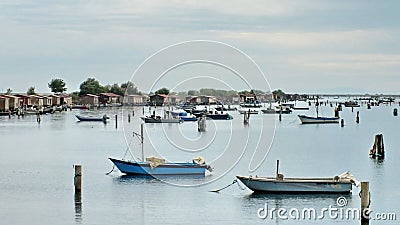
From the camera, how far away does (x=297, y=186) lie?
2784 centimetres

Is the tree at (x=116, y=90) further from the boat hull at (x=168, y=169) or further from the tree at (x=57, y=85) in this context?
the boat hull at (x=168, y=169)

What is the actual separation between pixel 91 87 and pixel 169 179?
145 metres

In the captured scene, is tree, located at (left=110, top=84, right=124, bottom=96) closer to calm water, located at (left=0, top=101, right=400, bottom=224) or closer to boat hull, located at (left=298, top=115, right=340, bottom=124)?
boat hull, located at (left=298, top=115, right=340, bottom=124)

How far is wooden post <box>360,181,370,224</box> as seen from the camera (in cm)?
2255

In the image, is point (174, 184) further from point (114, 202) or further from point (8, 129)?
point (8, 129)

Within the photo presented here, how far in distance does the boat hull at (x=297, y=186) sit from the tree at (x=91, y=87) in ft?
484

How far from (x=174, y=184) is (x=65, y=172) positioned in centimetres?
703

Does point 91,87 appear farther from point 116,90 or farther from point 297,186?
point 297,186

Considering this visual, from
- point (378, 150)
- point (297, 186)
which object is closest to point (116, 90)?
point (378, 150)

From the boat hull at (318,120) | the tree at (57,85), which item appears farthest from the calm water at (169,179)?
the tree at (57,85)

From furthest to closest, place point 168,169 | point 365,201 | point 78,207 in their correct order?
point 168,169, point 78,207, point 365,201

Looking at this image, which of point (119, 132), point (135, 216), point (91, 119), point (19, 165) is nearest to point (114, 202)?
point (135, 216)

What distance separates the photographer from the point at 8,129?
74.0 meters

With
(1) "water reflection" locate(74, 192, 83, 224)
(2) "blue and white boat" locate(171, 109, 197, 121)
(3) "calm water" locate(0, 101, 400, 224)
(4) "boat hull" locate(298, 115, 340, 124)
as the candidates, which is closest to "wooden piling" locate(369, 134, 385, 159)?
(3) "calm water" locate(0, 101, 400, 224)
